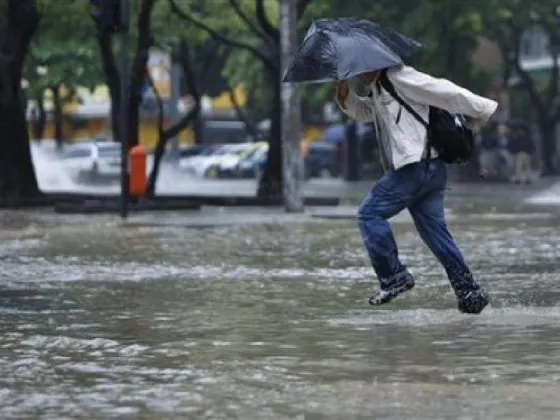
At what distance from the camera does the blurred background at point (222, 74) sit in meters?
30.1

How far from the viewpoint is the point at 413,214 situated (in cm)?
1159

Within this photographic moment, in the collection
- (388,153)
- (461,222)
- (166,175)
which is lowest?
(166,175)

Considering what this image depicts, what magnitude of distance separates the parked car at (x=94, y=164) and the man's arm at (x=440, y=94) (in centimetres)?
3998

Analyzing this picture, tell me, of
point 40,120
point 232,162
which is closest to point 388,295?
point 40,120

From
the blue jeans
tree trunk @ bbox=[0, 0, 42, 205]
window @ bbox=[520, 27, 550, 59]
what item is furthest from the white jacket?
window @ bbox=[520, 27, 550, 59]

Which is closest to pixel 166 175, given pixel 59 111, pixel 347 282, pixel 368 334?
pixel 59 111

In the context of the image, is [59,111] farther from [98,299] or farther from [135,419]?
[135,419]

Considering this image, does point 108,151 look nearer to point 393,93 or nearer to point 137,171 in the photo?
point 137,171

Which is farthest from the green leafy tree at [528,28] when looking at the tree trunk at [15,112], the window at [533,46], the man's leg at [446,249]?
the man's leg at [446,249]

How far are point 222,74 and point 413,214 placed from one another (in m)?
47.2

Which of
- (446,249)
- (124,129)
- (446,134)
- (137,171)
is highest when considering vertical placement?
(446,134)

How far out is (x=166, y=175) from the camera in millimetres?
57125

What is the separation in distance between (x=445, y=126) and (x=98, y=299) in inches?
117

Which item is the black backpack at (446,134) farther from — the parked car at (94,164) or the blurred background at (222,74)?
the parked car at (94,164)
